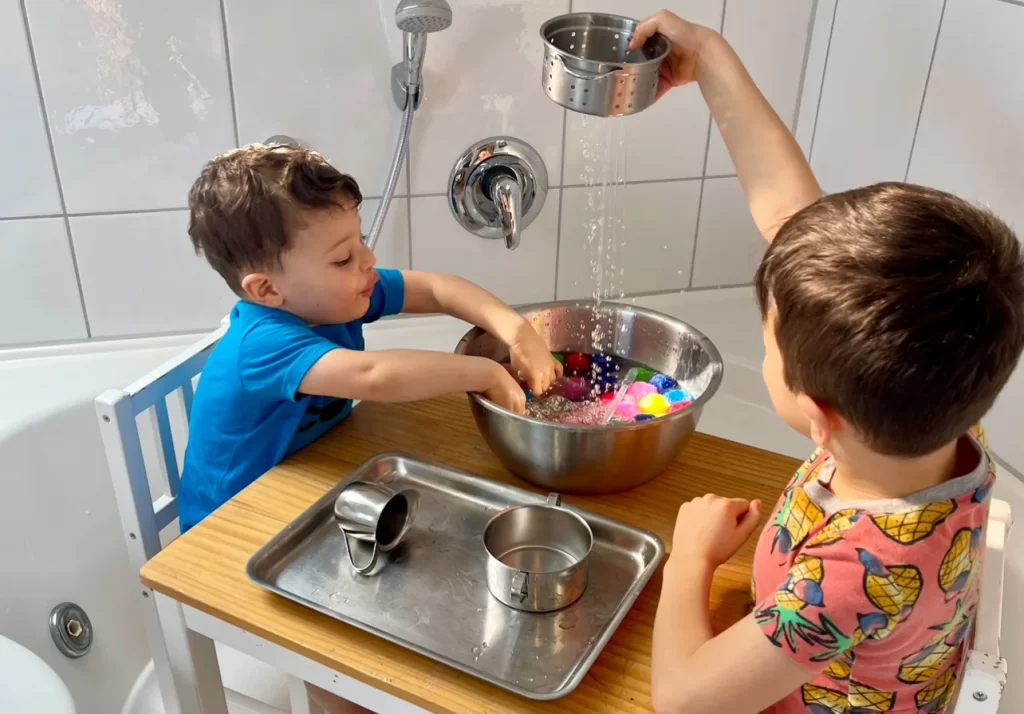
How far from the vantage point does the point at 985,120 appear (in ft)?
3.52

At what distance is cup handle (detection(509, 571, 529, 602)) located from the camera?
71cm

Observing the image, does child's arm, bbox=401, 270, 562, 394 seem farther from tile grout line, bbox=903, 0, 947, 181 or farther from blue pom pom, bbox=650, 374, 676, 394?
tile grout line, bbox=903, 0, 947, 181

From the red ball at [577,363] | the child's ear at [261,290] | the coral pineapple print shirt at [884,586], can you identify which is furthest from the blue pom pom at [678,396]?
the child's ear at [261,290]

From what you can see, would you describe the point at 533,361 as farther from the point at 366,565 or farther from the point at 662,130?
the point at 662,130

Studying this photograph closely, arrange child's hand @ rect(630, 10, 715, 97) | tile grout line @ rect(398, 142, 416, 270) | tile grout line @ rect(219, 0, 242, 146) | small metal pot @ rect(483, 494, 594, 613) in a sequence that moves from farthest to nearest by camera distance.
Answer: tile grout line @ rect(398, 142, 416, 270) → tile grout line @ rect(219, 0, 242, 146) → child's hand @ rect(630, 10, 715, 97) → small metal pot @ rect(483, 494, 594, 613)

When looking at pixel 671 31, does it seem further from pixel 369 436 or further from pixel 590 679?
pixel 590 679

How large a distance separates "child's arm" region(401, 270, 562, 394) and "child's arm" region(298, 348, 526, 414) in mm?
69

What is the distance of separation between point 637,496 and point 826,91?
2.87ft

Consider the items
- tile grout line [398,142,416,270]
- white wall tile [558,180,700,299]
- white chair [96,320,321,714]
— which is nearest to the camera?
white chair [96,320,321,714]

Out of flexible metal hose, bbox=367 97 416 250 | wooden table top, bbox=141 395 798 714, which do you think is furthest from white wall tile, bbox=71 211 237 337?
wooden table top, bbox=141 395 798 714

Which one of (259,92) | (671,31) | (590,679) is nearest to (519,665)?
(590,679)

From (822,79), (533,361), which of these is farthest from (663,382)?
(822,79)

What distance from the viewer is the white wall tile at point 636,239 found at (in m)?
1.49

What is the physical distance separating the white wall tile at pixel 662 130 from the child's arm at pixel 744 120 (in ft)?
1.36
